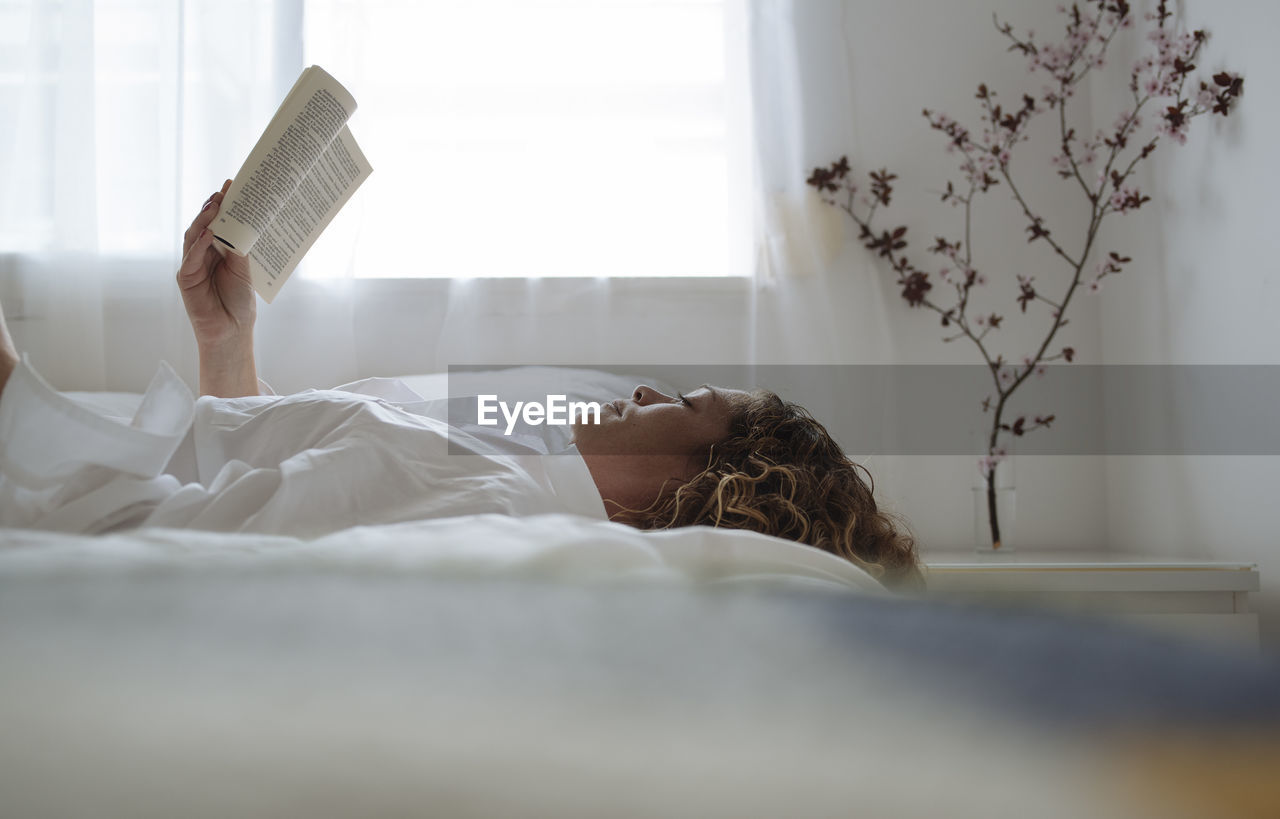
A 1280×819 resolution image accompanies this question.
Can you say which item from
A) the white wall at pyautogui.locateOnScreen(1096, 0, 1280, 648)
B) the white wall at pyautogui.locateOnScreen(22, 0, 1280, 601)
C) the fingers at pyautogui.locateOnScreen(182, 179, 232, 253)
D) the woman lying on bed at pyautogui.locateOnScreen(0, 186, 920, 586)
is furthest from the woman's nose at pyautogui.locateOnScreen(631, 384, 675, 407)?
the white wall at pyautogui.locateOnScreen(1096, 0, 1280, 648)

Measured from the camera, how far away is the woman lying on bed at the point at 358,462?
2.01 ft

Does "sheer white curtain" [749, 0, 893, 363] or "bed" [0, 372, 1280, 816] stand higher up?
"sheer white curtain" [749, 0, 893, 363]

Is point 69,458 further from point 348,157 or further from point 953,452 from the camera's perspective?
point 953,452

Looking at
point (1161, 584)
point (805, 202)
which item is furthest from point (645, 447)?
point (805, 202)

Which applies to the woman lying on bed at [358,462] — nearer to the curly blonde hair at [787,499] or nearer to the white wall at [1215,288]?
the curly blonde hair at [787,499]

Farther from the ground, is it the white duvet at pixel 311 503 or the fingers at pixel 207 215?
the fingers at pixel 207 215

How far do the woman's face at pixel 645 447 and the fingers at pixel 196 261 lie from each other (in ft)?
1.87

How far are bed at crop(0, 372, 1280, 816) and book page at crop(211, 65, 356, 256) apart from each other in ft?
2.87

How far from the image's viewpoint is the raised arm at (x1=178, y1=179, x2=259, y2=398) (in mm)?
1271

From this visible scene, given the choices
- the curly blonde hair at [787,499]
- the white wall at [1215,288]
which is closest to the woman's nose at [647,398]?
the curly blonde hair at [787,499]

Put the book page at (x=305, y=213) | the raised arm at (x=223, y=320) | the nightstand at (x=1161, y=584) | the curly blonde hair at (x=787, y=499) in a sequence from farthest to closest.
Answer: the nightstand at (x=1161, y=584)
the raised arm at (x=223, y=320)
the book page at (x=305, y=213)
the curly blonde hair at (x=787, y=499)

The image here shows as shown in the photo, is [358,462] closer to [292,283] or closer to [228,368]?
[228,368]

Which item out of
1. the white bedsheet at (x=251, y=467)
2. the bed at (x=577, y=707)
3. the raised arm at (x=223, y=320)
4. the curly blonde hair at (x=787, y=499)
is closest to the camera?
the bed at (x=577, y=707)

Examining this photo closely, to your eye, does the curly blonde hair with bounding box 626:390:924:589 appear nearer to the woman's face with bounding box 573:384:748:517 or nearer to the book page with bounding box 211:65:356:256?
the woman's face with bounding box 573:384:748:517
